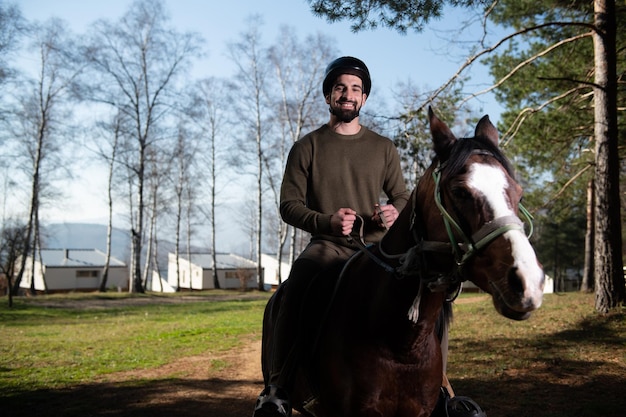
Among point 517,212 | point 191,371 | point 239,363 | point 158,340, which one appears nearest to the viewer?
point 517,212

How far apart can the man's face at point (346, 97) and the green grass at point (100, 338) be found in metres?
7.40

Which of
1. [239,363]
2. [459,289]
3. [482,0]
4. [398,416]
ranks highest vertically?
[482,0]

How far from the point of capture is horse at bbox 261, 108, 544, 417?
1.85 meters

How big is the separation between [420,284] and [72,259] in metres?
65.5

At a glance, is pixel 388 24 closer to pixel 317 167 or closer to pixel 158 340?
pixel 317 167

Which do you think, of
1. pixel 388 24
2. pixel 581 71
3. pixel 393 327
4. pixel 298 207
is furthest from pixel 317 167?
pixel 581 71

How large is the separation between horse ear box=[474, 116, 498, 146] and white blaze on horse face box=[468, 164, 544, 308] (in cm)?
31

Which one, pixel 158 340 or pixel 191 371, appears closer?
pixel 191 371

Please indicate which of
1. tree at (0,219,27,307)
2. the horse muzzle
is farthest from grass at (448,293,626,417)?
tree at (0,219,27,307)

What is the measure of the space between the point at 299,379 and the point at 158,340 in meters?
10.6

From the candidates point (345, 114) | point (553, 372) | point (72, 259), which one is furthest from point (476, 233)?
point (72, 259)

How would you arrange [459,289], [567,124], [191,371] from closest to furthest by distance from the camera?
[459,289] < [191,371] < [567,124]

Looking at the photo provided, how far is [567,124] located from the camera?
13.7 meters

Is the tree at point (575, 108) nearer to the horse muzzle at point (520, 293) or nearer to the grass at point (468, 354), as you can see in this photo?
the grass at point (468, 354)
